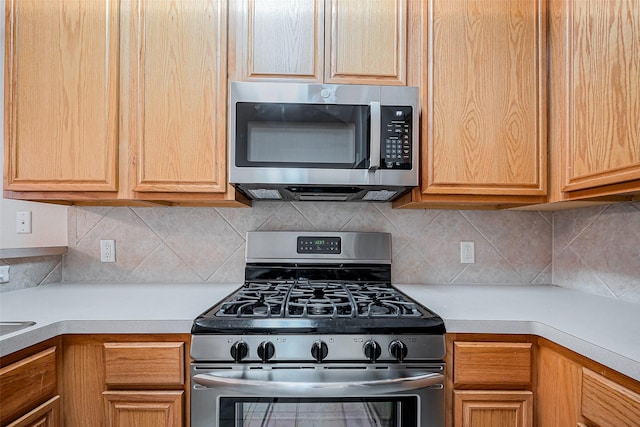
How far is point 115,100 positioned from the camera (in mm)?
1427

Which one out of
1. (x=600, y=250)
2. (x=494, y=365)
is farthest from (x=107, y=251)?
(x=600, y=250)

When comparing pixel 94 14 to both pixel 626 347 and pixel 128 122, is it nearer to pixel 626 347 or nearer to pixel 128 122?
pixel 128 122

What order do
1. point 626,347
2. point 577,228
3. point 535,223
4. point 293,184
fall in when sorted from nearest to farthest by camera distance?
point 626,347, point 293,184, point 577,228, point 535,223

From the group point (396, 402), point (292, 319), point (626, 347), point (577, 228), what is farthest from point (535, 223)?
point (292, 319)

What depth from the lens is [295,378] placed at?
3.56 ft

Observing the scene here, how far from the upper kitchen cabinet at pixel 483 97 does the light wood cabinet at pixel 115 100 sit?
0.85 m

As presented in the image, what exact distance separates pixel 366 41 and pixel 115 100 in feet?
3.45

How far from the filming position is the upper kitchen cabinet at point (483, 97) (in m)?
1.45

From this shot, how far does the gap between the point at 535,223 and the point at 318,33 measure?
1.42 m

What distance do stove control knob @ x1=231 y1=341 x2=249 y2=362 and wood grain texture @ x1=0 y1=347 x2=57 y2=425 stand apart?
1.75ft

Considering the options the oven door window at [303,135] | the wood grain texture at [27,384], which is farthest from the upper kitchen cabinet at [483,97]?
the wood grain texture at [27,384]

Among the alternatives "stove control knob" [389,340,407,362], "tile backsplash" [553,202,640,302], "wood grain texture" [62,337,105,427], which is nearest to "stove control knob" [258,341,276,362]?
"stove control knob" [389,340,407,362]

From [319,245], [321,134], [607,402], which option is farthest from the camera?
[319,245]

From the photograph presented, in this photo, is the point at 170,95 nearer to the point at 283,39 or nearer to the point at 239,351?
the point at 283,39
